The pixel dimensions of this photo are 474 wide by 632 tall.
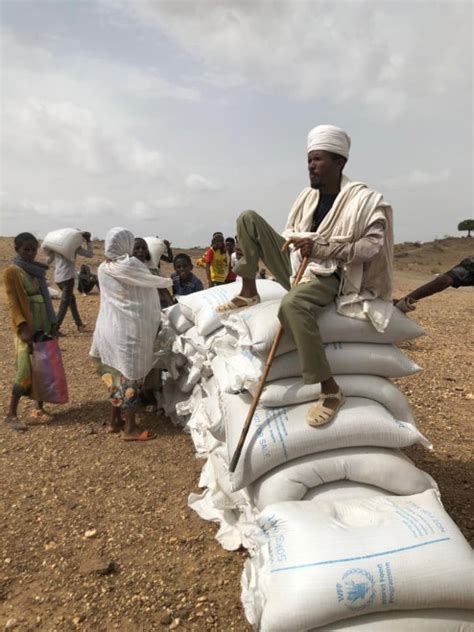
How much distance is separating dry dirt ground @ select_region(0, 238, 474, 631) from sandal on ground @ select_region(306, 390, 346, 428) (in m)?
0.90

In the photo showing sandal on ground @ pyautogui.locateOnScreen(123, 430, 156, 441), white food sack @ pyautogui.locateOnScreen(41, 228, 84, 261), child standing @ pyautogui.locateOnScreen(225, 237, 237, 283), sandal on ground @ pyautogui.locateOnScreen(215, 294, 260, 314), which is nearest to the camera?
sandal on ground @ pyautogui.locateOnScreen(215, 294, 260, 314)

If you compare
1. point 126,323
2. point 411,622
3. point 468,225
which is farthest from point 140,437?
point 468,225

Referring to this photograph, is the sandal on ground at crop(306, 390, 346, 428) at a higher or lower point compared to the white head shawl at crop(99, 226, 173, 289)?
lower

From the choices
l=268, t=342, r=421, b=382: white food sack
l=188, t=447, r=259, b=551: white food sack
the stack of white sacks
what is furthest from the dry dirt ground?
l=268, t=342, r=421, b=382: white food sack

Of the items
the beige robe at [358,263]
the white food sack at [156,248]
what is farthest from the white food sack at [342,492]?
the white food sack at [156,248]

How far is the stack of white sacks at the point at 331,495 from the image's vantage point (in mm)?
1940

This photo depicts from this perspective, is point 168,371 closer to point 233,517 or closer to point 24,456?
point 24,456

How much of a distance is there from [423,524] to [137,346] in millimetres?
2764

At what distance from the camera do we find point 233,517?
10.1 feet

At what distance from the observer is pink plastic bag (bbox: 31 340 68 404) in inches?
183

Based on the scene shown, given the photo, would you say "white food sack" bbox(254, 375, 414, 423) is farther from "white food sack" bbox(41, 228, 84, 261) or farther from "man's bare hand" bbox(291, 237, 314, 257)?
"white food sack" bbox(41, 228, 84, 261)

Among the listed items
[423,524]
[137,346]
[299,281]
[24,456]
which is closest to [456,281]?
[299,281]

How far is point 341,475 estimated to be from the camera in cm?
259

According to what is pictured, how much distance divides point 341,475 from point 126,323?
2.34 metres
